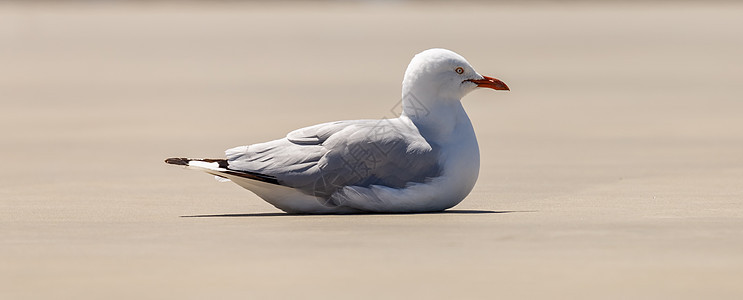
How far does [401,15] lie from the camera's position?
5322 centimetres

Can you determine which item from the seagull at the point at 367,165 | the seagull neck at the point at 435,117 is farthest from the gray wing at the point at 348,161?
the seagull neck at the point at 435,117

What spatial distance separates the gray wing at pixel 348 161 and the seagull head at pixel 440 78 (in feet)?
1.27

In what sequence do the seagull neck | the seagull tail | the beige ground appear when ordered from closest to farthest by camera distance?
the beige ground < the seagull tail < the seagull neck

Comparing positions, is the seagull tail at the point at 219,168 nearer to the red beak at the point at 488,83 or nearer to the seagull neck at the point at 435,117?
the seagull neck at the point at 435,117

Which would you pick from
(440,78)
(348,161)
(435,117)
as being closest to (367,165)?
(348,161)

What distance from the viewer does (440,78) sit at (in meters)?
9.71

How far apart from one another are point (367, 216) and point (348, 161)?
379 mm

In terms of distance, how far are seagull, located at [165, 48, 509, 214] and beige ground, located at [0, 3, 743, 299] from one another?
0.59 feet

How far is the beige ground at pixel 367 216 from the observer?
7.07m

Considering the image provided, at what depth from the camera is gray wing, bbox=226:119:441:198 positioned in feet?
30.6

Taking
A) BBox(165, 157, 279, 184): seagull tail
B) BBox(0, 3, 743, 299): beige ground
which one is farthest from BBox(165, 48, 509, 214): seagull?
BBox(0, 3, 743, 299): beige ground

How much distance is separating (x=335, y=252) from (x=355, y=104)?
43.5 ft

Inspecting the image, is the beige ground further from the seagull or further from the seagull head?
the seagull head

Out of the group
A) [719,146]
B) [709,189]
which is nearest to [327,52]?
[719,146]
